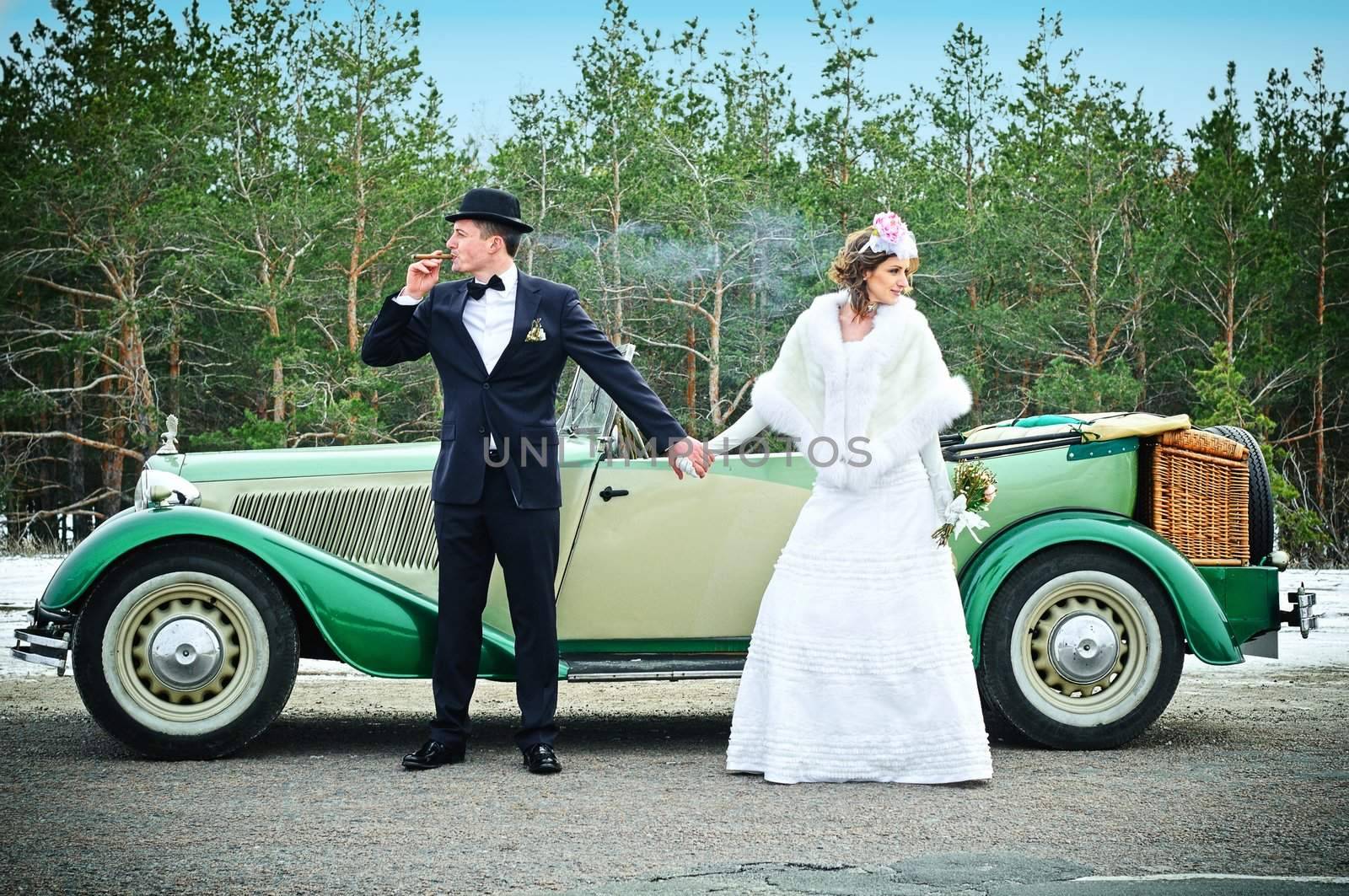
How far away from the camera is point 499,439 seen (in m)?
5.37

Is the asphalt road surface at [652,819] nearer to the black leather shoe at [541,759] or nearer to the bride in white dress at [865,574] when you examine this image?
the black leather shoe at [541,759]

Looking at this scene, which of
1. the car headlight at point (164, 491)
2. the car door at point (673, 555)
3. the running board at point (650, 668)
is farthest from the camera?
the car door at point (673, 555)

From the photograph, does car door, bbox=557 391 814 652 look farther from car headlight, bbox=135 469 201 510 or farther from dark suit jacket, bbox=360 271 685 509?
car headlight, bbox=135 469 201 510

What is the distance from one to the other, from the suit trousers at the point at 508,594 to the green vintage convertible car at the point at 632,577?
9.5 inches

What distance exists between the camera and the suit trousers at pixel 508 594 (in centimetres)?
535

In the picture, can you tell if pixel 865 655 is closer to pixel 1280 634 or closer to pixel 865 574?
pixel 865 574

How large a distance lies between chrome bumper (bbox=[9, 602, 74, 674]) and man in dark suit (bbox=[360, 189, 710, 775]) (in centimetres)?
142

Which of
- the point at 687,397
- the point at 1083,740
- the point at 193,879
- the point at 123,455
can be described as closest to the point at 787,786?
the point at 1083,740

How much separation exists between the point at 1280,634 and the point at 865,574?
706cm

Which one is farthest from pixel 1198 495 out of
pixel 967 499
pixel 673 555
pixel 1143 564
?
pixel 673 555

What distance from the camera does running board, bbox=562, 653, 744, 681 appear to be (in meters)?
5.55

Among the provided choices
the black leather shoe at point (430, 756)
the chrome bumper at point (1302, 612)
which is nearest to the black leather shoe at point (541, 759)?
the black leather shoe at point (430, 756)

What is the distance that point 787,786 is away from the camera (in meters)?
5.09

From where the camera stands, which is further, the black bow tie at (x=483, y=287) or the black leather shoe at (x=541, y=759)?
the black bow tie at (x=483, y=287)
